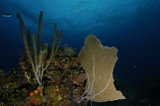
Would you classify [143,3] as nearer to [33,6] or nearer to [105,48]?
[33,6]

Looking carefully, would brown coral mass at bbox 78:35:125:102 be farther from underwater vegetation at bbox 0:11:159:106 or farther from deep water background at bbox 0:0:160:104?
deep water background at bbox 0:0:160:104

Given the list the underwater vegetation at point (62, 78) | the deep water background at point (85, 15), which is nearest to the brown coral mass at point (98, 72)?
the underwater vegetation at point (62, 78)

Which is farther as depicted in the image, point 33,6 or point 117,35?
point 117,35

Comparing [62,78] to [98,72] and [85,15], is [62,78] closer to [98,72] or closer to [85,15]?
[98,72]

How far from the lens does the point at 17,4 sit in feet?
79.6

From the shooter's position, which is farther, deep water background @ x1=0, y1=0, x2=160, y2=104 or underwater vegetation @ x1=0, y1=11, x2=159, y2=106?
deep water background @ x1=0, y1=0, x2=160, y2=104

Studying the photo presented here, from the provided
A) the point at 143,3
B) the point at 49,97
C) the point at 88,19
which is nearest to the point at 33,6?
the point at 88,19

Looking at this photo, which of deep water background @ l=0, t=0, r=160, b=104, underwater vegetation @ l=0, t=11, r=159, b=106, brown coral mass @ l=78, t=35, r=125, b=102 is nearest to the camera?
underwater vegetation @ l=0, t=11, r=159, b=106

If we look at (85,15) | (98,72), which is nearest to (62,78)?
(98,72)

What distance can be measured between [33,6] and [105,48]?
86.6ft

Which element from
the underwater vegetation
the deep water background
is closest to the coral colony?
the underwater vegetation

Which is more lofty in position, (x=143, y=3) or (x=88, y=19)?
(x=143, y=3)

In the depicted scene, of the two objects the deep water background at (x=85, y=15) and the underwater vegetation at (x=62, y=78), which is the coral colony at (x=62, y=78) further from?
the deep water background at (x=85, y=15)

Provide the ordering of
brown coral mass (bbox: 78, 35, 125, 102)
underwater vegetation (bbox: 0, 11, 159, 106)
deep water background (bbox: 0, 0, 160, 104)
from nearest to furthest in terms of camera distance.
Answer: underwater vegetation (bbox: 0, 11, 159, 106) < brown coral mass (bbox: 78, 35, 125, 102) < deep water background (bbox: 0, 0, 160, 104)
